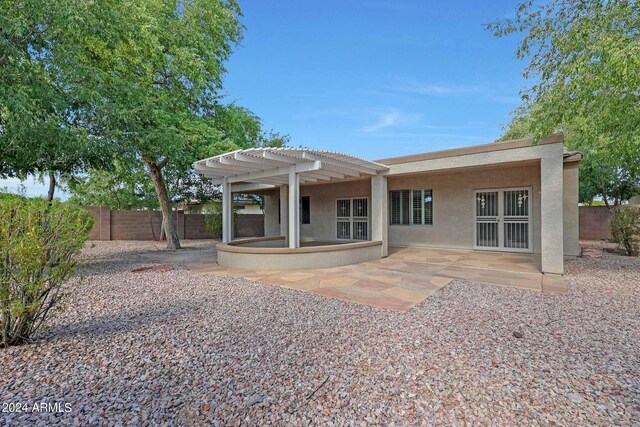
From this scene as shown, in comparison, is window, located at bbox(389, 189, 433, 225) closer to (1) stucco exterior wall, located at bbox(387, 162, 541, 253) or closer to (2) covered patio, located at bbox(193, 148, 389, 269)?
(1) stucco exterior wall, located at bbox(387, 162, 541, 253)

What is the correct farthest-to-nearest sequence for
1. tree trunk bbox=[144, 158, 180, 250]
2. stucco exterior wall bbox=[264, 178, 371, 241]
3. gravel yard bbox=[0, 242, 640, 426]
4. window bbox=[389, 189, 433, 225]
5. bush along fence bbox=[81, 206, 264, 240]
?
bush along fence bbox=[81, 206, 264, 240]
stucco exterior wall bbox=[264, 178, 371, 241]
tree trunk bbox=[144, 158, 180, 250]
window bbox=[389, 189, 433, 225]
gravel yard bbox=[0, 242, 640, 426]

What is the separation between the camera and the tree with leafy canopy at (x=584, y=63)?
568 cm

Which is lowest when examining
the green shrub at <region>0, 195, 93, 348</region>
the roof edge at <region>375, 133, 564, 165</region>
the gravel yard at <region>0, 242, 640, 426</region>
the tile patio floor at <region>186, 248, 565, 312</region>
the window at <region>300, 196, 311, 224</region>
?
the gravel yard at <region>0, 242, 640, 426</region>

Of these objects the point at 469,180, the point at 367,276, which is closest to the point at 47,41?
the point at 367,276

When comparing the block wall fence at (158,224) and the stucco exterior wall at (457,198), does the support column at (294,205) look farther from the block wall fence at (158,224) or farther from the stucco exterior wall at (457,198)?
the block wall fence at (158,224)

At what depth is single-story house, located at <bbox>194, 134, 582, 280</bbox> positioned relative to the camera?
7.17 metres

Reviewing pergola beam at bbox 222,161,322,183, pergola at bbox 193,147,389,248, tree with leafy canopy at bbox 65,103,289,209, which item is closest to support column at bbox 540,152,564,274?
pergola at bbox 193,147,389,248

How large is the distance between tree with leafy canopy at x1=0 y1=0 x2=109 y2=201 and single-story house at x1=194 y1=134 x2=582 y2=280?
3.15 metres

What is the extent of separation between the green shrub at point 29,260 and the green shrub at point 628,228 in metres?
14.6

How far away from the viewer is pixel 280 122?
20.8 m

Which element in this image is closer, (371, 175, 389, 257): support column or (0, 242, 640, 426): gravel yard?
(0, 242, 640, 426): gravel yard

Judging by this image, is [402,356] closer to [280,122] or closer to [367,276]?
[367,276]

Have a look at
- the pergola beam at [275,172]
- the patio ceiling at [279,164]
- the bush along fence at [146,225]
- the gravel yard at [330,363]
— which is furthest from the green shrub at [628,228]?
the bush along fence at [146,225]

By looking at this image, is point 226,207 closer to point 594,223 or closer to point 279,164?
point 279,164
